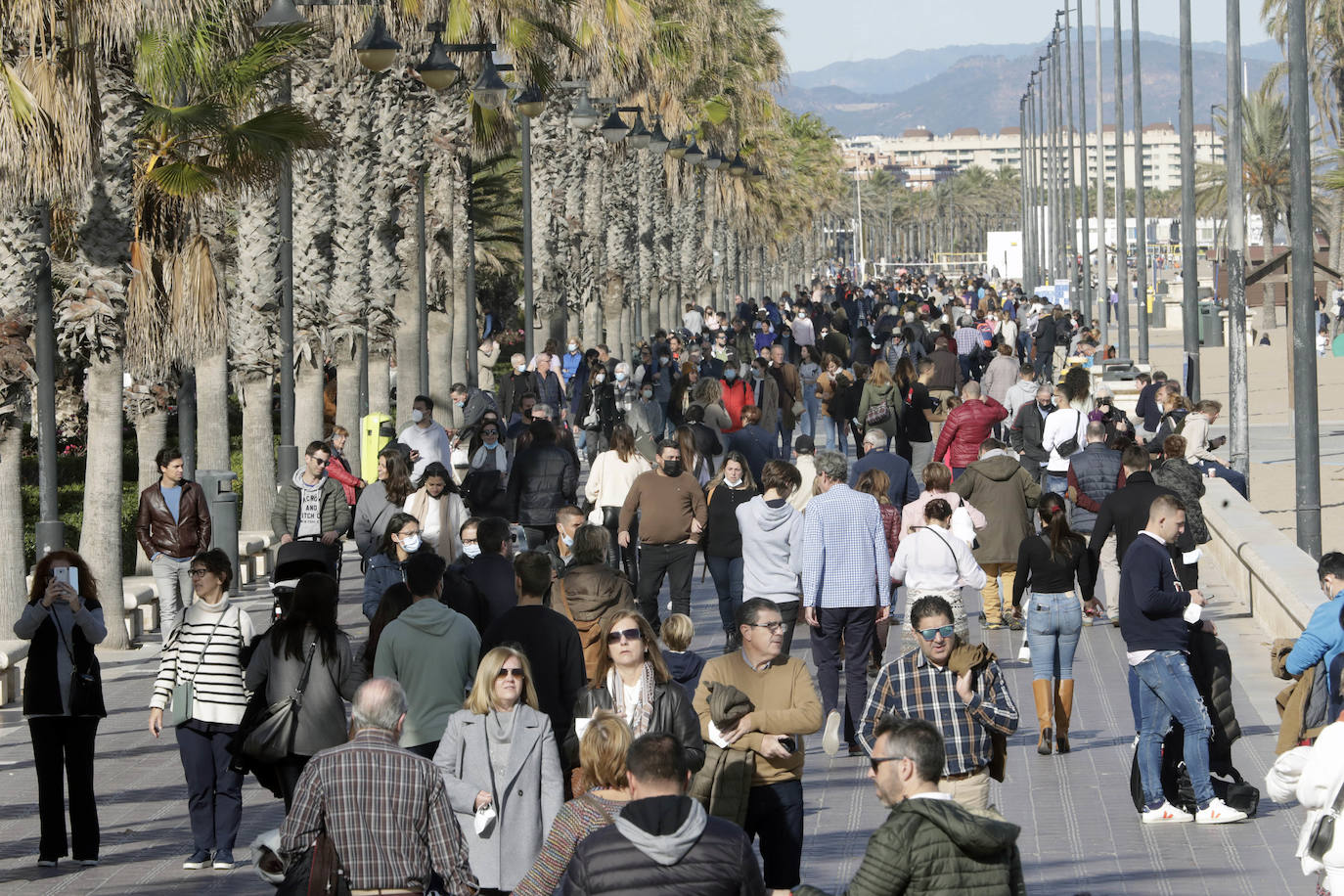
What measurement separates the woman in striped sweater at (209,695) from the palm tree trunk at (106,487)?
6960 mm

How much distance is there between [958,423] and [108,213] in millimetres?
8063

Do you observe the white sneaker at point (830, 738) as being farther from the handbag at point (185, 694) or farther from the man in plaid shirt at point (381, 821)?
the handbag at point (185, 694)

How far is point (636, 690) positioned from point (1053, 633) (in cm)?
455

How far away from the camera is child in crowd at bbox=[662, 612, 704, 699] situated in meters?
8.25

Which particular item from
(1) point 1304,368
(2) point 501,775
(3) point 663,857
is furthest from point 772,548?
(3) point 663,857

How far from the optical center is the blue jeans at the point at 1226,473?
18703mm

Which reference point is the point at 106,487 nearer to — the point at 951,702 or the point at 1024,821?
the point at 1024,821

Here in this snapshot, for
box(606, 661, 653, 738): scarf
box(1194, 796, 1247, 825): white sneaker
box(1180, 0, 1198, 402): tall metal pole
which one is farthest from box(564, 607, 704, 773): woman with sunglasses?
box(1180, 0, 1198, 402): tall metal pole

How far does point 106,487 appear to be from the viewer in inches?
656

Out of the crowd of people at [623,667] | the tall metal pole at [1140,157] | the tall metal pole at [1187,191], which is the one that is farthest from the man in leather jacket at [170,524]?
the tall metal pole at [1140,157]

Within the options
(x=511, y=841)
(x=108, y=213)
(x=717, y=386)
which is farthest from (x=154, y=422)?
(x=511, y=841)

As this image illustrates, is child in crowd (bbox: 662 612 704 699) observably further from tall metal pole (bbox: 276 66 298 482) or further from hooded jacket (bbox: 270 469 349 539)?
tall metal pole (bbox: 276 66 298 482)

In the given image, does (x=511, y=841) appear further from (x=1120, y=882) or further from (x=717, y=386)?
(x=717, y=386)

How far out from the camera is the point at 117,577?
53.6 ft
